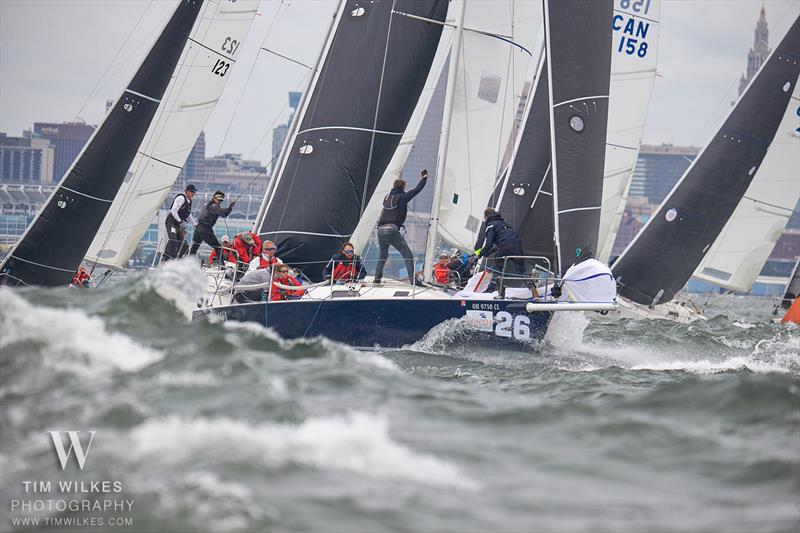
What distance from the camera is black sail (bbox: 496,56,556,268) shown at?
1369 centimetres

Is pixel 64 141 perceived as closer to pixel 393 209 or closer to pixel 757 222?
pixel 757 222

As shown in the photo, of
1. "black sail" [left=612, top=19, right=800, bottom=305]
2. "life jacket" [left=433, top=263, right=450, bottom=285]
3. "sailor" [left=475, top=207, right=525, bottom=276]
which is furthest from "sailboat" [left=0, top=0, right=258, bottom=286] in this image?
"black sail" [left=612, top=19, right=800, bottom=305]

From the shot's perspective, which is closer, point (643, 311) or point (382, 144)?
point (382, 144)

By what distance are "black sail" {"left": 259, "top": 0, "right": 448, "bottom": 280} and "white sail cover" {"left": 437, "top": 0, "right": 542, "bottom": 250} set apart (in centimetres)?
95

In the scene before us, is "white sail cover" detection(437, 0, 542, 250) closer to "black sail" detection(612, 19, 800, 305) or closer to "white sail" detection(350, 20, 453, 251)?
"white sail" detection(350, 20, 453, 251)

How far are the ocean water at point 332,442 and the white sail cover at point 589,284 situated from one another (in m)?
2.86

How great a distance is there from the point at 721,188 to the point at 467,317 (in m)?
9.89

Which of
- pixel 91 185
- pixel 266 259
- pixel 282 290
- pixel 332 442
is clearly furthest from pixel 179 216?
pixel 332 442

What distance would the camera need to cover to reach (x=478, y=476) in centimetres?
485

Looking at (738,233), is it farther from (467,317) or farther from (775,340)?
(467,317)

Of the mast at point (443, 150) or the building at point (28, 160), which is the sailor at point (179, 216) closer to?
the mast at point (443, 150)

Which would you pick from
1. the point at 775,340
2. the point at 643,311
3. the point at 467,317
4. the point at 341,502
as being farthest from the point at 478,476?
the point at 643,311

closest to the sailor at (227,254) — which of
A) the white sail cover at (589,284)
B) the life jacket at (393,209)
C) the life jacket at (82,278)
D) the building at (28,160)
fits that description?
the life jacket at (393,209)

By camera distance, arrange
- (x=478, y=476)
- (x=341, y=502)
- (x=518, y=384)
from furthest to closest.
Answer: (x=518, y=384) → (x=478, y=476) → (x=341, y=502)
